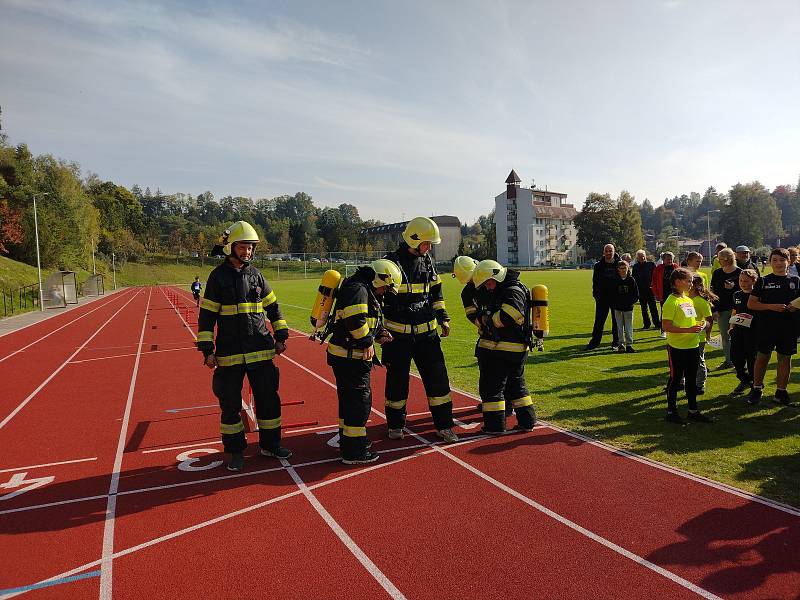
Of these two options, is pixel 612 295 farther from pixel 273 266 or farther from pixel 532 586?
pixel 273 266

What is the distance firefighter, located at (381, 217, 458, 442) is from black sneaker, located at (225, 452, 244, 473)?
176cm

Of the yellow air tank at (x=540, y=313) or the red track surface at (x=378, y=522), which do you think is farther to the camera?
the yellow air tank at (x=540, y=313)

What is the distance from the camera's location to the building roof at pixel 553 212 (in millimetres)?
93625

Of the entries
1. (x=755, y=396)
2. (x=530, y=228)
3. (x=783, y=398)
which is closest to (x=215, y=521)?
(x=755, y=396)

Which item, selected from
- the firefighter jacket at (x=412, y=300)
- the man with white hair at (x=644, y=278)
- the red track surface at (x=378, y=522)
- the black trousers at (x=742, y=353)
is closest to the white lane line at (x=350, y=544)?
the red track surface at (x=378, y=522)

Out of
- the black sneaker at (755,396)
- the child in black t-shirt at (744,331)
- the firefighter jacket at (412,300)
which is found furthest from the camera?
the child in black t-shirt at (744,331)

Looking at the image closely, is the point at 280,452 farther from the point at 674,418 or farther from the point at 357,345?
the point at 674,418

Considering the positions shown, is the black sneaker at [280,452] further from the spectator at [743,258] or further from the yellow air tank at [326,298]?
the spectator at [743,258]

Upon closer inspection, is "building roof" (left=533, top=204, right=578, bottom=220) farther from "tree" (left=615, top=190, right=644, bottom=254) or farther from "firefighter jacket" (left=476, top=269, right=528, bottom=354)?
"firefighter jacket" (left=476, top=269, right=528, bottom=354)

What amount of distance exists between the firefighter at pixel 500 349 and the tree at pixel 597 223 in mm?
79533

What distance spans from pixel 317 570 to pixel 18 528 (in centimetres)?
276

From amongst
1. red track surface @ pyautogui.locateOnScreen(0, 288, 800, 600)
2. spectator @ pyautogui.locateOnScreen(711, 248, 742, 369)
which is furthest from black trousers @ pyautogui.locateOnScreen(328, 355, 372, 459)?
spectator @ pyautogui.locateOnScreen(711, 248, 742, 369)

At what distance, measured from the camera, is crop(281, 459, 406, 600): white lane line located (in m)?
3.32

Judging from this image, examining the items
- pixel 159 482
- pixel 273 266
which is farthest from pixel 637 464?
pixel 273 266
